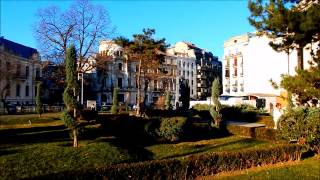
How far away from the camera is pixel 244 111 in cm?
4294

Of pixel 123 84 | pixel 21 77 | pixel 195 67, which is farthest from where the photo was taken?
pixel 195 67

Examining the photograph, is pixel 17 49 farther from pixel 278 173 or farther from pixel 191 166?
pixel 278 173

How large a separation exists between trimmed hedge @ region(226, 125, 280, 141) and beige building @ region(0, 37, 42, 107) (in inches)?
1352

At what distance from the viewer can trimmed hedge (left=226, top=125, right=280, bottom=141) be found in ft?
85.0

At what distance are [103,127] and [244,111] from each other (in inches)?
822

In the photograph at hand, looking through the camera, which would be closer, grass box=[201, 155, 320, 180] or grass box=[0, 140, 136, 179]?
grass box=[201, 155, 320, 180]

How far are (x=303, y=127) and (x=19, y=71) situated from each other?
174 ft

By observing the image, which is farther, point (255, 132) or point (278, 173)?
point (255, 132)

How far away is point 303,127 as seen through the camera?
1994 centimetres

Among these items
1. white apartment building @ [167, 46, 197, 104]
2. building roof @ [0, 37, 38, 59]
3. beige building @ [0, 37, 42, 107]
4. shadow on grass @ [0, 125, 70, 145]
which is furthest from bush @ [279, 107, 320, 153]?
white apartment building @ [167, 46, 197, 104]

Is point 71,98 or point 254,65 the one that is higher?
point 254,65

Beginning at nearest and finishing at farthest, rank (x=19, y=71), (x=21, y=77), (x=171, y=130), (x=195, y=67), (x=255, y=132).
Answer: (x=171, y=130) → (x=255, y=132) → (x=19, y=71) → (x=21, y=77) → (x=195, y=67)

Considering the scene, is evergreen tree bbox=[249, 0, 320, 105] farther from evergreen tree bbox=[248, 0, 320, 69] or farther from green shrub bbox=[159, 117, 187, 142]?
green shrub bbox=[159, 117, 187, 142]

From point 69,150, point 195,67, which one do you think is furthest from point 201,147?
point 195,67
